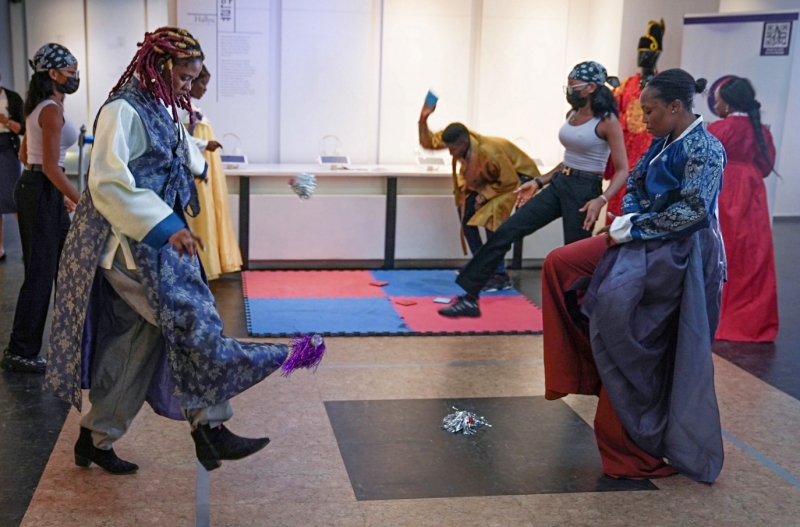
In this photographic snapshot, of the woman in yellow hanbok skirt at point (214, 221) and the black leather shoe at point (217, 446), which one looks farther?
the woman in yellow hanbok skirt at point (214, 221)

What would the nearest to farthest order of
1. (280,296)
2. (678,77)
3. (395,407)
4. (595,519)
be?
(595,519)
(678,77)
(395,407)
(280,296)

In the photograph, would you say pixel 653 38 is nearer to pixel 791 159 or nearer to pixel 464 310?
pixel 464 310

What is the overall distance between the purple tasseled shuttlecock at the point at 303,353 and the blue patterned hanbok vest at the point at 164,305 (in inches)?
1.1

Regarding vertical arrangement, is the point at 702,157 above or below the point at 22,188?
above

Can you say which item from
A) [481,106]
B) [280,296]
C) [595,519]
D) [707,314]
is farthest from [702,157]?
[481,106]

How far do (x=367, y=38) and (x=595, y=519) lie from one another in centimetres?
481

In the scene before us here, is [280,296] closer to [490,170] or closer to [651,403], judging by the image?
[490,170]

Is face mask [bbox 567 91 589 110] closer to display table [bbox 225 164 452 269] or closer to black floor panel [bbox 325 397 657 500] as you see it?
black floor panel [bbox 325 397 657 500]

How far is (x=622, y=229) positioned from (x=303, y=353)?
45.2 inches

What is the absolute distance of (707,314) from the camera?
3160 millimetres

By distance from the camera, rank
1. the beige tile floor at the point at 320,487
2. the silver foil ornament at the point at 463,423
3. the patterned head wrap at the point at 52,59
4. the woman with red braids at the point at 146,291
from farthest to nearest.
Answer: the patterned head wrap at the point at 52,59, the silver foil ornament at the point at 463,423, the beige tile floor at the point at 320,487, the woman with red braids at the point at 146,291

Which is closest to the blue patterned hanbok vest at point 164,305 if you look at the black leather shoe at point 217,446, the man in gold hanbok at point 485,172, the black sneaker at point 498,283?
the black leather shoe at point 217,446

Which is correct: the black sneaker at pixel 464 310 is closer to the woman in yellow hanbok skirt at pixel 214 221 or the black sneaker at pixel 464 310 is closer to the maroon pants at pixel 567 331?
the woman in yellow hanbok skirt at pixel 214 221

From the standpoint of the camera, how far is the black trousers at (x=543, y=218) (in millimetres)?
4754
